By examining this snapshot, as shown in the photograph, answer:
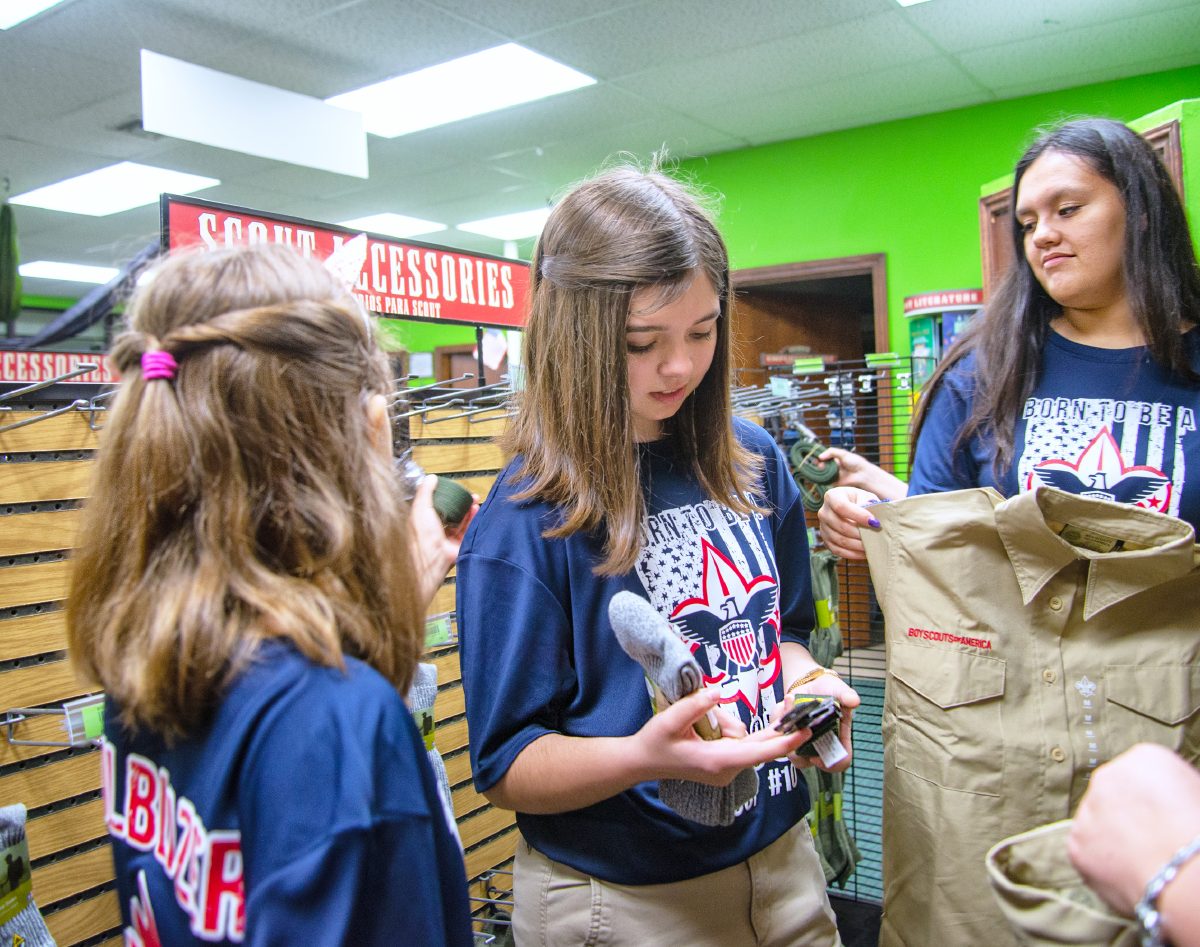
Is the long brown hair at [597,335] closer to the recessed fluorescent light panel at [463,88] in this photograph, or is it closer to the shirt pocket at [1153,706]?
the shirt pocket at [1153,706]

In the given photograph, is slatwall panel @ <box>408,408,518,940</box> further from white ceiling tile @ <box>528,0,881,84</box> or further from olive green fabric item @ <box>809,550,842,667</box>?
white ceiling tile @ <box>528,0,881,84</box>

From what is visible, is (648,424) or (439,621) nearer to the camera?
(648,424)

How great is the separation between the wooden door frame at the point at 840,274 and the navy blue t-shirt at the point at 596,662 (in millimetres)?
5146

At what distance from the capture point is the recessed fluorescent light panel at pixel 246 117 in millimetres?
4219

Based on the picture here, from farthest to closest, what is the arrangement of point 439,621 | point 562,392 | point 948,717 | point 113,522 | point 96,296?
point 439,621 < point 96,296 < point 948,717 < point 562,392 < point 113,522

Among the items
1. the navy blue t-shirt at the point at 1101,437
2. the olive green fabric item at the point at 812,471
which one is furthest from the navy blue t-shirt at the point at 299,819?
the olive green fabric item at the point at 812,471

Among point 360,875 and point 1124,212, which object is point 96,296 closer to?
point 360,875

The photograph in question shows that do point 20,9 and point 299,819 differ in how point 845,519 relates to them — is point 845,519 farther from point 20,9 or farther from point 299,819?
point 20,9

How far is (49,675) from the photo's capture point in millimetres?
1631

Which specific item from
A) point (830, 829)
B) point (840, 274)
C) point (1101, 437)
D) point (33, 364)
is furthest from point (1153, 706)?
point (33, 364)

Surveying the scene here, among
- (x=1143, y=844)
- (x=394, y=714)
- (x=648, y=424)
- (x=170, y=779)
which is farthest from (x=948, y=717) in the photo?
(x=170, y=779)

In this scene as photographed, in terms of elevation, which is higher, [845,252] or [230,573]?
[845,252]

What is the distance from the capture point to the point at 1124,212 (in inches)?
59.6

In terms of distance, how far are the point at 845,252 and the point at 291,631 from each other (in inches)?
245
